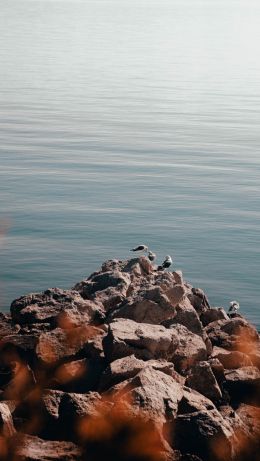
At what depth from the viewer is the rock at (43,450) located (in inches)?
794

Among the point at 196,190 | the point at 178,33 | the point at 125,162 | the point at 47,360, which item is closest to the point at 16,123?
the point at 125,162

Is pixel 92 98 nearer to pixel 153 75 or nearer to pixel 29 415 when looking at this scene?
pixel 153 75

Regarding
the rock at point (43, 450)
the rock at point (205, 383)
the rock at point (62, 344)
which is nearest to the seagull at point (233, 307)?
the rock at point (62, 344)

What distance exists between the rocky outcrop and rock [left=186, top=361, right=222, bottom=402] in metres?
0.02

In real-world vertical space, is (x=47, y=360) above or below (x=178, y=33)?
below

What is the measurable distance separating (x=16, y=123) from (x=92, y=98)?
1653 cm

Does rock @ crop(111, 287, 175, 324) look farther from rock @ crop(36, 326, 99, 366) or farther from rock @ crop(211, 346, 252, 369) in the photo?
rock @ crop(211, 346, 252, 369)

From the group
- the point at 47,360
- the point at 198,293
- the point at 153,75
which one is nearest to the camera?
the point at 47,360

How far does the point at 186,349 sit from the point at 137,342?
4.52 feet

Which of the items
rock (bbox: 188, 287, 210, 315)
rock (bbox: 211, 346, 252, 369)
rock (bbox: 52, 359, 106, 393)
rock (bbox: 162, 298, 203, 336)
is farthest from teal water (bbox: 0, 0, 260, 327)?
rock (bbox: 52, 359, 106, 393)

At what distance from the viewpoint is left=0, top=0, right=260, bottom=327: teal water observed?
3809 centimetres

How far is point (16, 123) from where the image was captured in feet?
228

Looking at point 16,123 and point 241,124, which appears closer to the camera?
point 16,123

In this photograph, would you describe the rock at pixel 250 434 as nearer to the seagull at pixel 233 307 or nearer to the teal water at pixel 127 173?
the seagull at pixel 233 307
